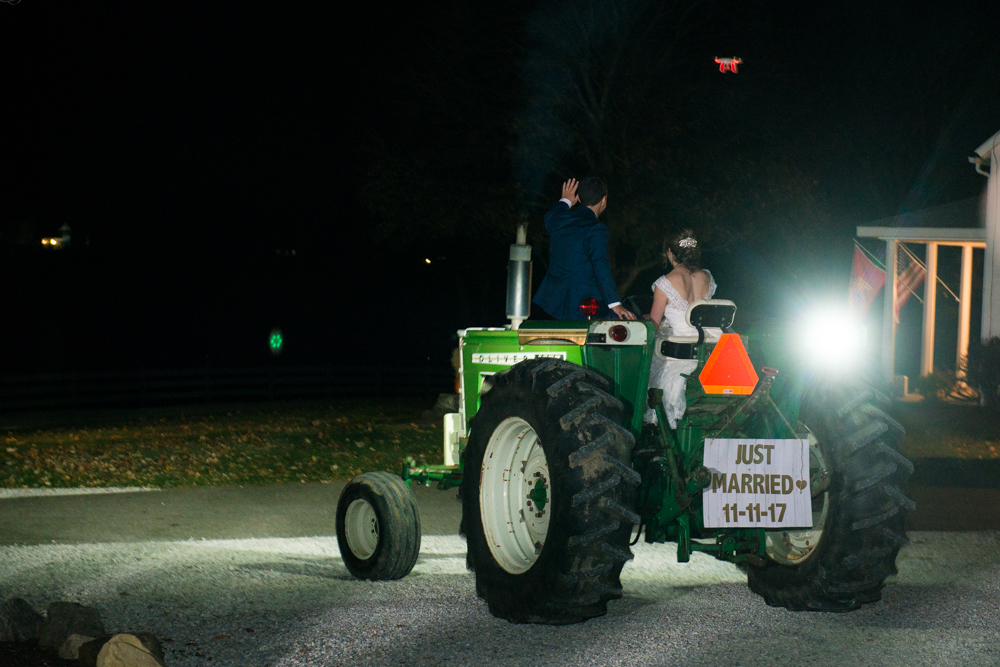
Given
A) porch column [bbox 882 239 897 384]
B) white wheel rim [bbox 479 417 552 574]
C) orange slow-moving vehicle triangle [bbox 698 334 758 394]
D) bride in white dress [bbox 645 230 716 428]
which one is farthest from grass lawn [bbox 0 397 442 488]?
porch column [bbox 882 239 897 384]

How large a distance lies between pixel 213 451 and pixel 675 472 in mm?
10671

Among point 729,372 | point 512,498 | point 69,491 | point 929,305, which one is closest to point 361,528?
point 512,498

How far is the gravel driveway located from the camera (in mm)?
5250

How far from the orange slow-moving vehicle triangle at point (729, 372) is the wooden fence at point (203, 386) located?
23494mm

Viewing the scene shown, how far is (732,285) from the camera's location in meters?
Answer: 44.4

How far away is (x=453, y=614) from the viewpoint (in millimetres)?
5945

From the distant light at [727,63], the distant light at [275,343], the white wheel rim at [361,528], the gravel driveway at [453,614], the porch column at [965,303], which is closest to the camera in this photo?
the gravel driveway at [453,614]

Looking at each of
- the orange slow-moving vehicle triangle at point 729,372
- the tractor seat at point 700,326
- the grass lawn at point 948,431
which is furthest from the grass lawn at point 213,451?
the orange slow-moving vehicle triangle at point 729,372

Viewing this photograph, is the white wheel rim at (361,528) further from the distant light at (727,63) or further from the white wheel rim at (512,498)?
the distant light at (727,63)

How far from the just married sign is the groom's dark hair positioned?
6.62 feet

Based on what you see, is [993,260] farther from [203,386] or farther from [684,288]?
[203,386]

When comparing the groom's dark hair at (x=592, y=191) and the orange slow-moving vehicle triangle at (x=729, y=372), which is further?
the groom's dark hair at (x=592, y=191)

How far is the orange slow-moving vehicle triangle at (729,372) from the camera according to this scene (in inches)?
214

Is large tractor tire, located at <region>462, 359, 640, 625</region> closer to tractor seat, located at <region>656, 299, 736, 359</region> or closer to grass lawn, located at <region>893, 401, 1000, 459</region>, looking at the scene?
tractor seat, located at <region>656, 299, 736, 359</region>
